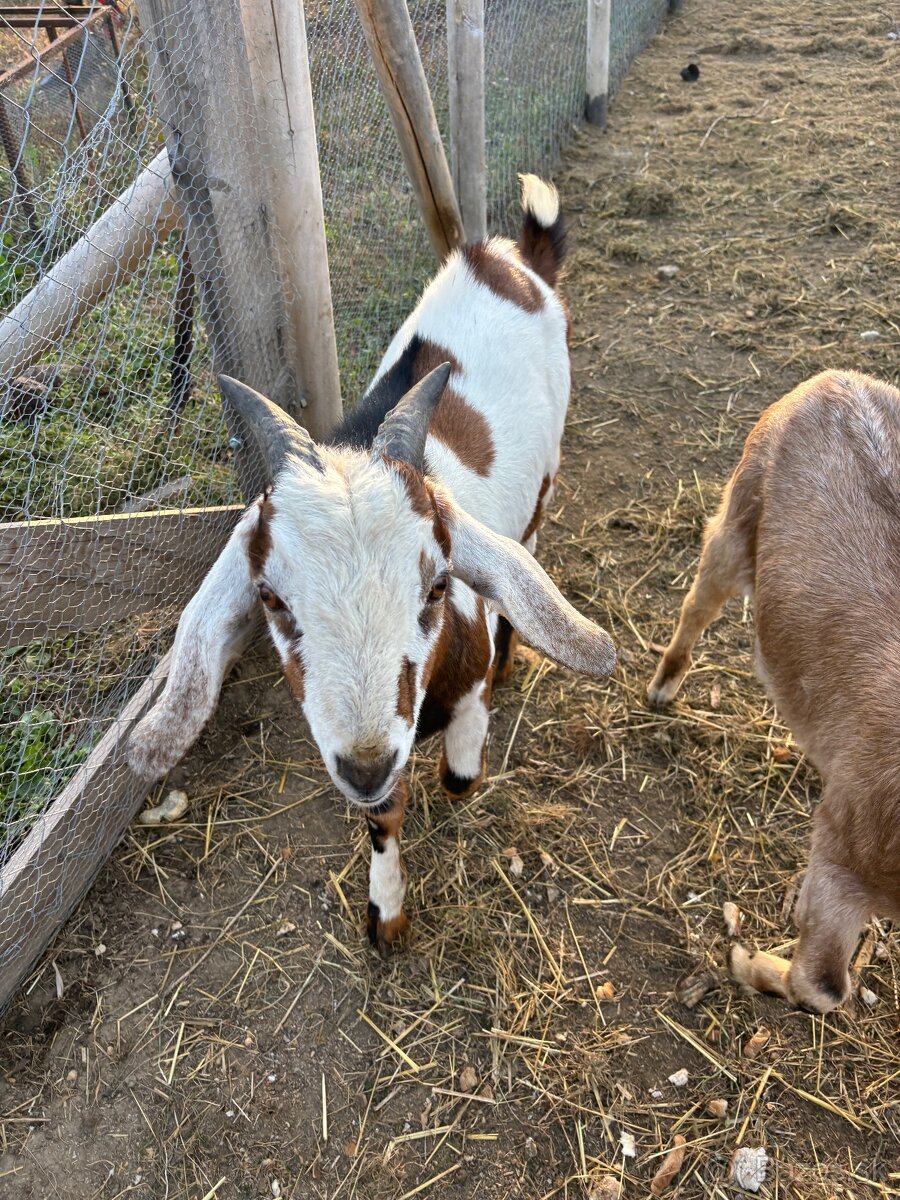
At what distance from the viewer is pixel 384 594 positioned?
165 cm

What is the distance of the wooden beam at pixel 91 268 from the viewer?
212 cm

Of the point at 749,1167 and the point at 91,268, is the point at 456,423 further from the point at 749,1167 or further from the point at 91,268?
the point at 749,1167

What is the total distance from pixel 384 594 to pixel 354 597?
62 millimetres

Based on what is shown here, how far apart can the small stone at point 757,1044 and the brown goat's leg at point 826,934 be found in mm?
167

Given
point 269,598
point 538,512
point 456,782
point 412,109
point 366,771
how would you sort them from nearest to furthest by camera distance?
point 366,771 < point 269,598 < point 456,782 < point 412,109 < point 538,512

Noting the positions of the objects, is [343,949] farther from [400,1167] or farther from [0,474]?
[0,474]

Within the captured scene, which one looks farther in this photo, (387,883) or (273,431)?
(387,883)

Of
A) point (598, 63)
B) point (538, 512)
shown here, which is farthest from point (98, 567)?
point (598, 63)

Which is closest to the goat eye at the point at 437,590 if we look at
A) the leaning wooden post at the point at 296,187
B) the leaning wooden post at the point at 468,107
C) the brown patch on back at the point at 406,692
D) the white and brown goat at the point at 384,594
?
the white and brown goat at the point at 384,594

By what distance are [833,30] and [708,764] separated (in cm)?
802

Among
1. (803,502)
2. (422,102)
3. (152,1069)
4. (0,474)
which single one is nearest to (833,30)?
(422,102)

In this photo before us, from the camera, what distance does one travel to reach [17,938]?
86.1 inches

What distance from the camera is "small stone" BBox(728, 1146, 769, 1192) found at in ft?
6.41

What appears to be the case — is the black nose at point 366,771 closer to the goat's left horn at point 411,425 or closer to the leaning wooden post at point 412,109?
the goat's left horn at point 411,425
